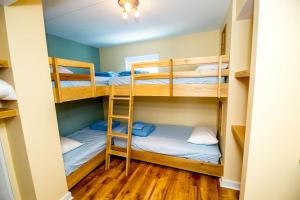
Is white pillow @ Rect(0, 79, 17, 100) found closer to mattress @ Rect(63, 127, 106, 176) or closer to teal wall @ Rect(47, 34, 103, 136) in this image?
mattress @ Rect(63, 127, 106, 176)

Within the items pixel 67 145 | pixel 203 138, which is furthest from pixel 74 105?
pixel 203 138

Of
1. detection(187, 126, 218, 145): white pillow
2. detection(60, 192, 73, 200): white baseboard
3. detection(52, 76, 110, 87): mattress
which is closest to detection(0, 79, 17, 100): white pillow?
detection(52, 76, 110, 87): mattress

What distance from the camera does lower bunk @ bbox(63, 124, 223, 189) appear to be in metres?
2.06

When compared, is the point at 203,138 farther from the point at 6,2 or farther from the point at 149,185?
the point at 6,2

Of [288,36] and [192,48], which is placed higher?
[192,48]

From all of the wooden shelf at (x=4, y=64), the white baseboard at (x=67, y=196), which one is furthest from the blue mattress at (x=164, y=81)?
the white baseboard at (x=67, y=196)

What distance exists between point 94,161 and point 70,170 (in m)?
0.48

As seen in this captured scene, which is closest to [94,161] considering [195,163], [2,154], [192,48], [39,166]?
[39,166]

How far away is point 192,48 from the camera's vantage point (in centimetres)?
315

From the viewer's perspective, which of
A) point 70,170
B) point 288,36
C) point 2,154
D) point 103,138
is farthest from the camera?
point 103,138

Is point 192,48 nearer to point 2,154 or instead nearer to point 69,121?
point 69,121

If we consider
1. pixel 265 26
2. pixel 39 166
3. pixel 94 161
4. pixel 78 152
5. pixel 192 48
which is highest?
pixel 192 48

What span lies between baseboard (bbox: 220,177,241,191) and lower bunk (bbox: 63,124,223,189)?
11 centimetres

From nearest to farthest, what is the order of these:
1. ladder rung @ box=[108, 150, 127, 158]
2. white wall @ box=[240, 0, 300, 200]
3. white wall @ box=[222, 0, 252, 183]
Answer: white wall @ box=[240, 0, 300, 200] → white wall @ box=[222, 0, 252, 183] → ladder rung @ box=[108, 150, 127, 158]
